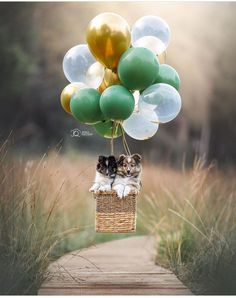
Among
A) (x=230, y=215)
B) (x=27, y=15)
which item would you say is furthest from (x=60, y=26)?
(x=230, y=215)

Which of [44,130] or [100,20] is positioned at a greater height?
[100,20]

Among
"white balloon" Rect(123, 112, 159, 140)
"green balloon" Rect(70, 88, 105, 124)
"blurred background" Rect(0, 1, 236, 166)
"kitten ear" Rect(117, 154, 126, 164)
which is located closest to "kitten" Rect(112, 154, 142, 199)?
"kitten ear" Rect(117, 154, 126, 164)

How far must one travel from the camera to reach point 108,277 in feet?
14.1

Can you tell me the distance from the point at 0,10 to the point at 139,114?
1539 millimetres

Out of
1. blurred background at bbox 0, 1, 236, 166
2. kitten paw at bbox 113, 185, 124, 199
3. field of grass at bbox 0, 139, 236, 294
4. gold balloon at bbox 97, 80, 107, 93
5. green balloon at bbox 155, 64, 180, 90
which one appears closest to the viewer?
kitten paw at bbox 113, 185, 124, 199

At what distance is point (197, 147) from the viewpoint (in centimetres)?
528

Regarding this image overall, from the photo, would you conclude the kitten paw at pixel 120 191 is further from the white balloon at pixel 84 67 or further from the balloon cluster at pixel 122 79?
the white balloon at pixel 84 67

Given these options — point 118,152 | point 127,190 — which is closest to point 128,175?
point 127,190

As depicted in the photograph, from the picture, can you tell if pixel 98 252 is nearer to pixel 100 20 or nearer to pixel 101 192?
pixel 101 192

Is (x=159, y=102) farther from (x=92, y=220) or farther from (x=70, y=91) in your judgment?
(x=92, y=220)

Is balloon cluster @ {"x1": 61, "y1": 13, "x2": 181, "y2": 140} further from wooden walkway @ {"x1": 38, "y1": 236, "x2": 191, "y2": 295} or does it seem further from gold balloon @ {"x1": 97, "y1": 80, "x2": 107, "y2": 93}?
wooden walkway @ {"x1": 38, "y1": 236, "x2": 191, "y2": 295}

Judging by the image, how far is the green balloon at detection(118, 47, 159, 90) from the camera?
341cm

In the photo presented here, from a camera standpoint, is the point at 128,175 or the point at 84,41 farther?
the point at 84,41

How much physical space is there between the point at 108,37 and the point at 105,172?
82 cm
